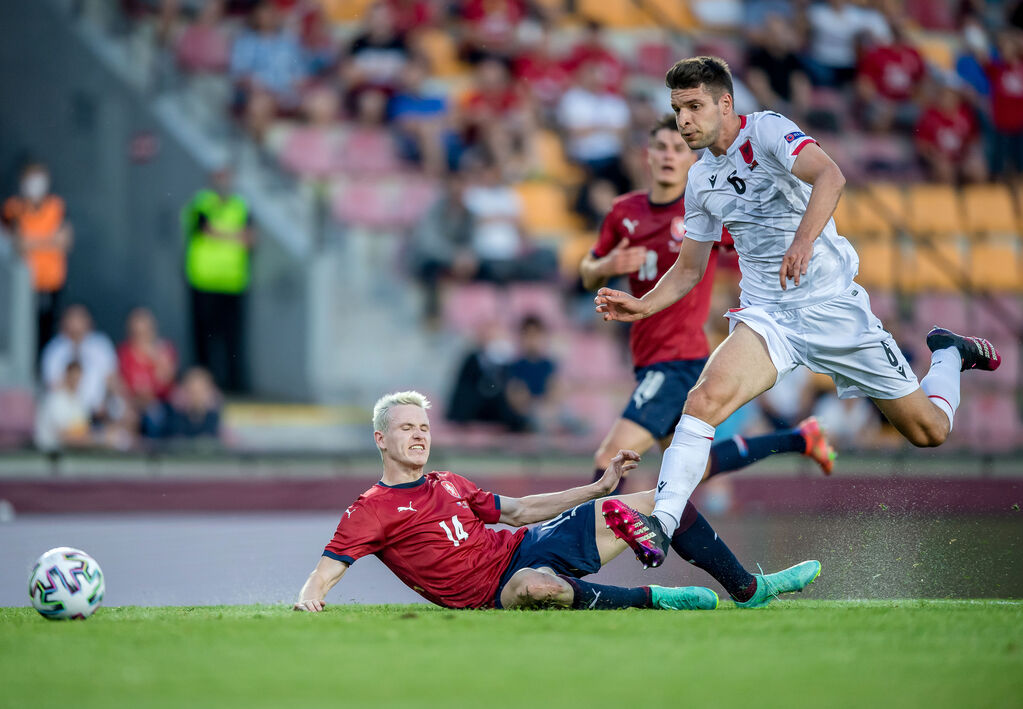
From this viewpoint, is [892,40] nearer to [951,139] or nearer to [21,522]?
[951,139]

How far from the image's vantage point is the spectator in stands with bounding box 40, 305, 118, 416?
12.8 meters

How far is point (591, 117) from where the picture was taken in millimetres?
15539

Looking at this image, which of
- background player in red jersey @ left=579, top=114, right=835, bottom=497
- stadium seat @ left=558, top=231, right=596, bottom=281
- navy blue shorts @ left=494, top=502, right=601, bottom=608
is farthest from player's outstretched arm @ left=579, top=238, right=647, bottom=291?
stadium seat @ left=558, top=231, right=596, bottom=281

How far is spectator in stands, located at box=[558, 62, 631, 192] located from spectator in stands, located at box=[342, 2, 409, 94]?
1973mm

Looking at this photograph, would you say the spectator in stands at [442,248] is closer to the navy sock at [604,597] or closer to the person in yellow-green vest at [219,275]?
the person in yellow-green vest at [219,275]

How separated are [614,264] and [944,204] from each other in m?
9.73

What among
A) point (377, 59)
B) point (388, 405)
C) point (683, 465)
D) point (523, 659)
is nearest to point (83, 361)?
point (377, 59)

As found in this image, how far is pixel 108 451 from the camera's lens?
1245 cm

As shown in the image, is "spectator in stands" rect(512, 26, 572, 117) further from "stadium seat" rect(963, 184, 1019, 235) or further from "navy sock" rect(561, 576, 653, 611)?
"navy sock" rect(561, 576, 653, 611)

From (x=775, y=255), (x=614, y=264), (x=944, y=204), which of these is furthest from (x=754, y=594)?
(x=944, y=204)

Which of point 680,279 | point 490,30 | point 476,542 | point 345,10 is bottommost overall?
point 476,542

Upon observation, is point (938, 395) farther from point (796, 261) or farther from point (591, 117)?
point (591, 117)

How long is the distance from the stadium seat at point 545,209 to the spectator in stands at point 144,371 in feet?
14.1

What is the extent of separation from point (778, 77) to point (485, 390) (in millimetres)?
5921
